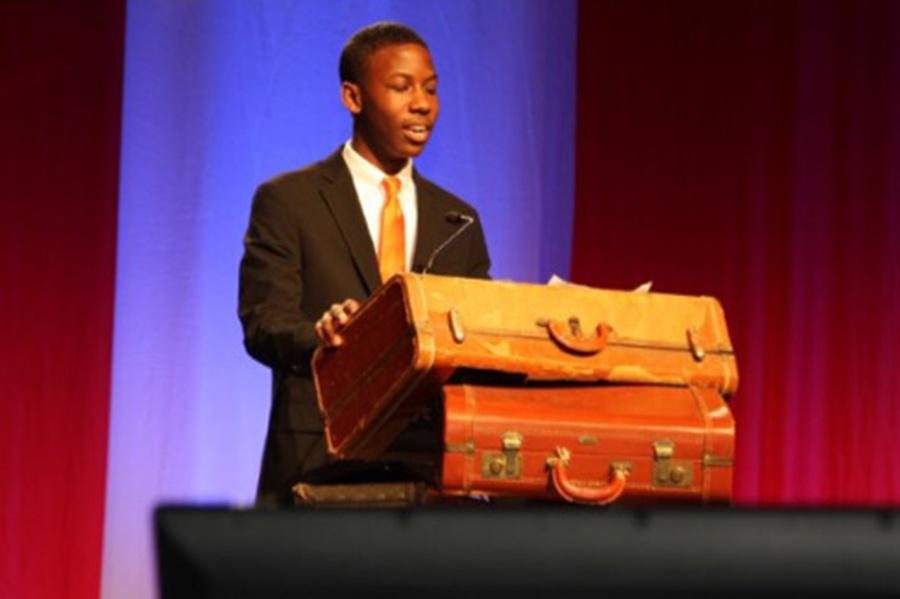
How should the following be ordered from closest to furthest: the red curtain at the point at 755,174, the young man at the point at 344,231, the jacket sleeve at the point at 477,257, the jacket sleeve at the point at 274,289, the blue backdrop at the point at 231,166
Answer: the jacket sleeve at the point at 274,289
the young man at the point at 344,231
the jacket sleeve at the point at 477,257
the blue backdrop at the point at 231,166
the red curtain at the point at 755,174

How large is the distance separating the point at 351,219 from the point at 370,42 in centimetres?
29

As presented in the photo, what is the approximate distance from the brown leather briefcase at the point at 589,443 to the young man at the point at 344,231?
33cm

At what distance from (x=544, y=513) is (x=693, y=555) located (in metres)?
0.05

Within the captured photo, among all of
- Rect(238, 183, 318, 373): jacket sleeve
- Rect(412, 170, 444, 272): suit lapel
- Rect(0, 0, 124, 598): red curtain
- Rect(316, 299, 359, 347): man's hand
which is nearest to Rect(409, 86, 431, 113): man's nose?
Rect(412, 170, 444, 272): suit lapel

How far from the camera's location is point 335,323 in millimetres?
2010

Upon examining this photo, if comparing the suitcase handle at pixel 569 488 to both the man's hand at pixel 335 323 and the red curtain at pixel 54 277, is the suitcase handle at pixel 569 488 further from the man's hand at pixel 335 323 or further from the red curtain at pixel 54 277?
the red curtain at pixel 54 277

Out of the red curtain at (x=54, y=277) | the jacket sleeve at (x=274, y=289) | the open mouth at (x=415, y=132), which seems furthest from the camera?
the red curtain at (x=54, y=277)

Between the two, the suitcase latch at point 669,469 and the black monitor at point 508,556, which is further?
the suitcase latch at point 669,469

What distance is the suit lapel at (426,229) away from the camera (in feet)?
7.73

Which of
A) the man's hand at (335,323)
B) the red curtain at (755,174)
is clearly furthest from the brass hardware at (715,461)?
the red curtain at (755,174)

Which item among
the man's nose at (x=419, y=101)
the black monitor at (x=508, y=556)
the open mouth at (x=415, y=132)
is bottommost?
the black monitor at (x=508, y=556)

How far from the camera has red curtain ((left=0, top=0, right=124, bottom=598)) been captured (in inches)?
133

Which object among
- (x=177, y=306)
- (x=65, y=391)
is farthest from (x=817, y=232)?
(x=65, y=391)

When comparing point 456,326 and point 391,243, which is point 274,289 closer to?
point 391,243
